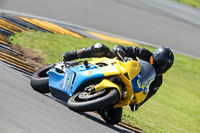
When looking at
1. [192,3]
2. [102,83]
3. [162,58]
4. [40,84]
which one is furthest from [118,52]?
[192,3]

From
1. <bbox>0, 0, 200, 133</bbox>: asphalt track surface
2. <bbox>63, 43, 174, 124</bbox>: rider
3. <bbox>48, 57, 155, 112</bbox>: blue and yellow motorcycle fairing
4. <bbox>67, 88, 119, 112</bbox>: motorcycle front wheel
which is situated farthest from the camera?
<bbox>63, 43, 174, 124</bbox>: rider

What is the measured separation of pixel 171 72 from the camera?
1239cm

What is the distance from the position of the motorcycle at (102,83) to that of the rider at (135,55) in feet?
0.45

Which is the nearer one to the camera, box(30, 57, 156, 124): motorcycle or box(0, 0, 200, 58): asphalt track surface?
box(30, 57, 156, 124): motorcycle

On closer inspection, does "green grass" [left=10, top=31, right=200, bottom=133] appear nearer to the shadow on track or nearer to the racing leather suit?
the shadow on track

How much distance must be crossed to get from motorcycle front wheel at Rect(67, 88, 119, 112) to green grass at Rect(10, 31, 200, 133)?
167 cm

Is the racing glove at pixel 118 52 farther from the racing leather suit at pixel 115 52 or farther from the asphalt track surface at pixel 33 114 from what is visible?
the asphalt track surface at pixel 33 114

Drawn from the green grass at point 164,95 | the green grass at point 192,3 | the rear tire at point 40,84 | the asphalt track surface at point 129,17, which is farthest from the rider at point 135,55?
the green grass at point 192,3

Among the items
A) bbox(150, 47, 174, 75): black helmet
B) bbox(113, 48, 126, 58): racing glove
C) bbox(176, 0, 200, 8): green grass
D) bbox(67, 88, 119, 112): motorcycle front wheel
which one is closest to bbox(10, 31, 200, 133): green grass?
bbox(150, 47, 174, 75): black helmet

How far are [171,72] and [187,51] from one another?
2.83 meters

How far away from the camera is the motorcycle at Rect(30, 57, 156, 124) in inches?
229

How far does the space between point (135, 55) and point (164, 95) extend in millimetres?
3638

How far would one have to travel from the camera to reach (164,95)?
407 inches

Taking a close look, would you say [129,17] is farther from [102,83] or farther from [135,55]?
[102,83]
